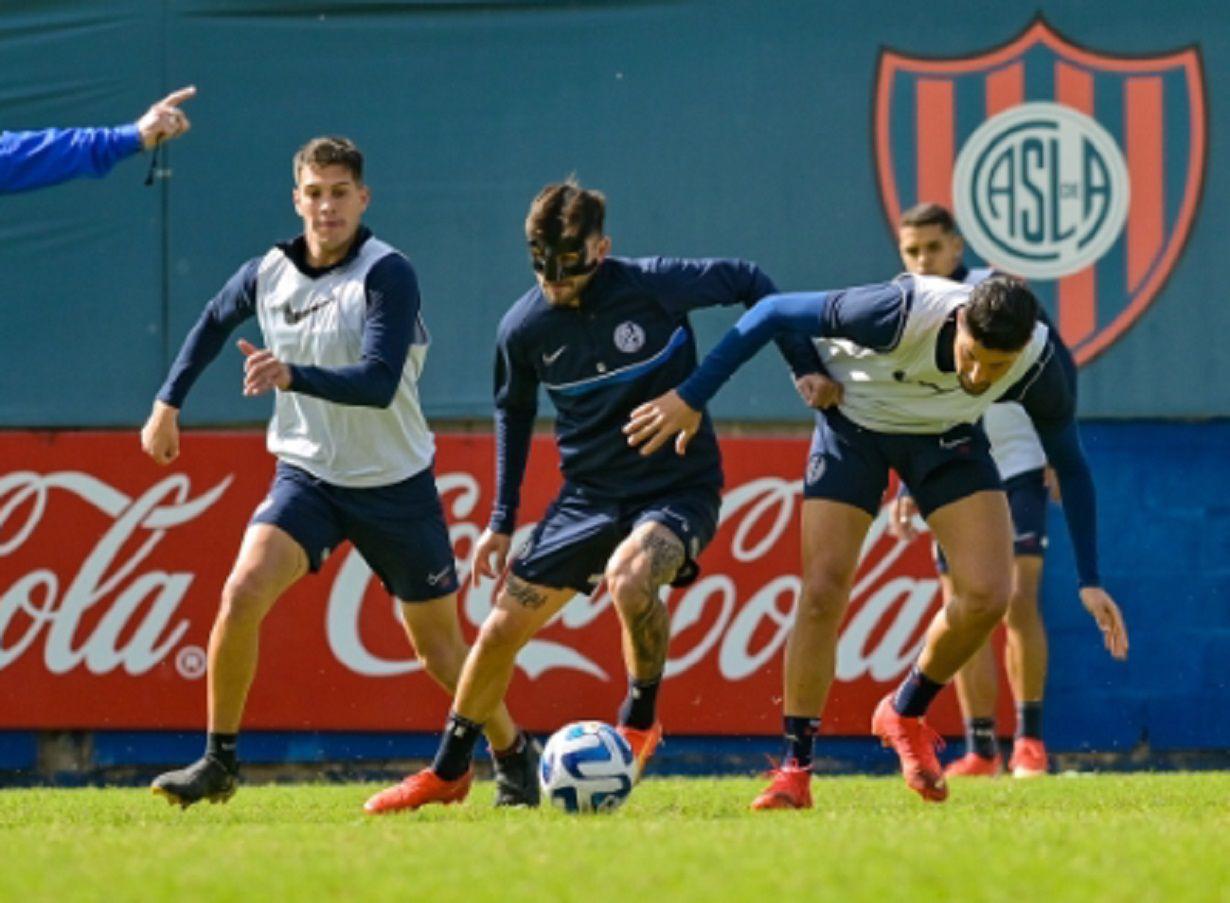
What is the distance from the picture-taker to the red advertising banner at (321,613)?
12.4 m

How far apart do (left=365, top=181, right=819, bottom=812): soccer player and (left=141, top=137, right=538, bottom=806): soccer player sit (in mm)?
397

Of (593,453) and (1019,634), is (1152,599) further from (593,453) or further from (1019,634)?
(593,453)

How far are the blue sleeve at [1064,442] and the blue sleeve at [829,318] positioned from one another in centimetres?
50

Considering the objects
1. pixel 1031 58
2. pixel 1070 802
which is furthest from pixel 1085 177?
pixel 1070 802

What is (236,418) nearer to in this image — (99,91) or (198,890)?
(99,91)

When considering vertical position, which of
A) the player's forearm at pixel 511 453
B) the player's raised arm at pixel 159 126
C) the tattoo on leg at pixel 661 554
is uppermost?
the player's raised arm at pixel 159 126

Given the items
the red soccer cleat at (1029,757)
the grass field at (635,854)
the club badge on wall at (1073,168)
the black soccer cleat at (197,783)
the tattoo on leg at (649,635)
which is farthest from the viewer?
the club badge on wall at (1073,168)

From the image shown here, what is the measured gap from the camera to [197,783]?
26.3 feet

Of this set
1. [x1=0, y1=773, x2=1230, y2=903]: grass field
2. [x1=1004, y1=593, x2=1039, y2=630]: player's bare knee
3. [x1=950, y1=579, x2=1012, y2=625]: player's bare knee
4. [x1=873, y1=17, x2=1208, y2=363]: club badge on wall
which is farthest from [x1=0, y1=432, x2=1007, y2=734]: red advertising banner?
[x1=950, y1=579, x2=1012, y2=625]: player's bare knee

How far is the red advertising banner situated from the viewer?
1242 centimetres

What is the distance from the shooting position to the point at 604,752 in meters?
8.02

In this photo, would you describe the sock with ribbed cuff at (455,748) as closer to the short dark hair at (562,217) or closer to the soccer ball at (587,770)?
the soccer ball at (587,770)

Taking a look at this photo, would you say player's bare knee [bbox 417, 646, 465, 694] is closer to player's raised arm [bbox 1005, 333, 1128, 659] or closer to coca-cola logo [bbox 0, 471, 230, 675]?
player's raised arm [bbox 1005, 333, 1128, 659]

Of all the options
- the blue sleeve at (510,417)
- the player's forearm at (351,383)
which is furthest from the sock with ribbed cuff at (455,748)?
the player's forearm at (351,383)
